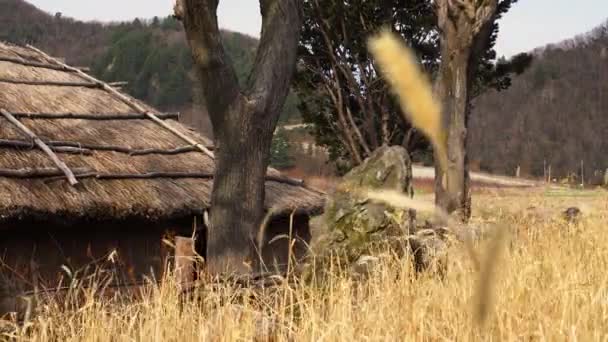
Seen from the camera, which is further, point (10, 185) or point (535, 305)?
point (10, 185)

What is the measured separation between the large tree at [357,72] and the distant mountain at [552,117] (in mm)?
26075

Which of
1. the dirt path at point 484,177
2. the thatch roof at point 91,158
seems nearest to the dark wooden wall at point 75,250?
the thatch roof at point 91,158

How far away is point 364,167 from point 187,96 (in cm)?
6353

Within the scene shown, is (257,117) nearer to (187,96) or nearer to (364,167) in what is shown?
(364,167)

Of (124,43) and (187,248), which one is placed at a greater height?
(124,43)

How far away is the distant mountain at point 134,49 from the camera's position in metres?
70.4

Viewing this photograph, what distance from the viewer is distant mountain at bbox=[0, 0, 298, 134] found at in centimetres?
7038

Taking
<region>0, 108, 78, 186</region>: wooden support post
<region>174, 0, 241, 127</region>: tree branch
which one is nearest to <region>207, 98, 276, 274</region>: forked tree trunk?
<region>174, 0, 241, 127</region>: tree branch

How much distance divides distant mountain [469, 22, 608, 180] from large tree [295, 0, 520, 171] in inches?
1027

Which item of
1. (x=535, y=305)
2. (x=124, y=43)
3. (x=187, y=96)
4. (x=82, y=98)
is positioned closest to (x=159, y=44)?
(x=124, y=43)

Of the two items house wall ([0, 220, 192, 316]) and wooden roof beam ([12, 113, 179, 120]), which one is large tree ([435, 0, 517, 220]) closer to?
house wall ([0, 220, 192, 316])

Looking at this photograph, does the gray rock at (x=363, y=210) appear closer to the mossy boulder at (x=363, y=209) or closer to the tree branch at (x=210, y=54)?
the mossy boulder at (x=363, y=209)

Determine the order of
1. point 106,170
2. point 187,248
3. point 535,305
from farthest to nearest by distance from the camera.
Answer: point 106,170 → point 187,248 → point 535,305

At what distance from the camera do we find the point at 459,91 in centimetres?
881
